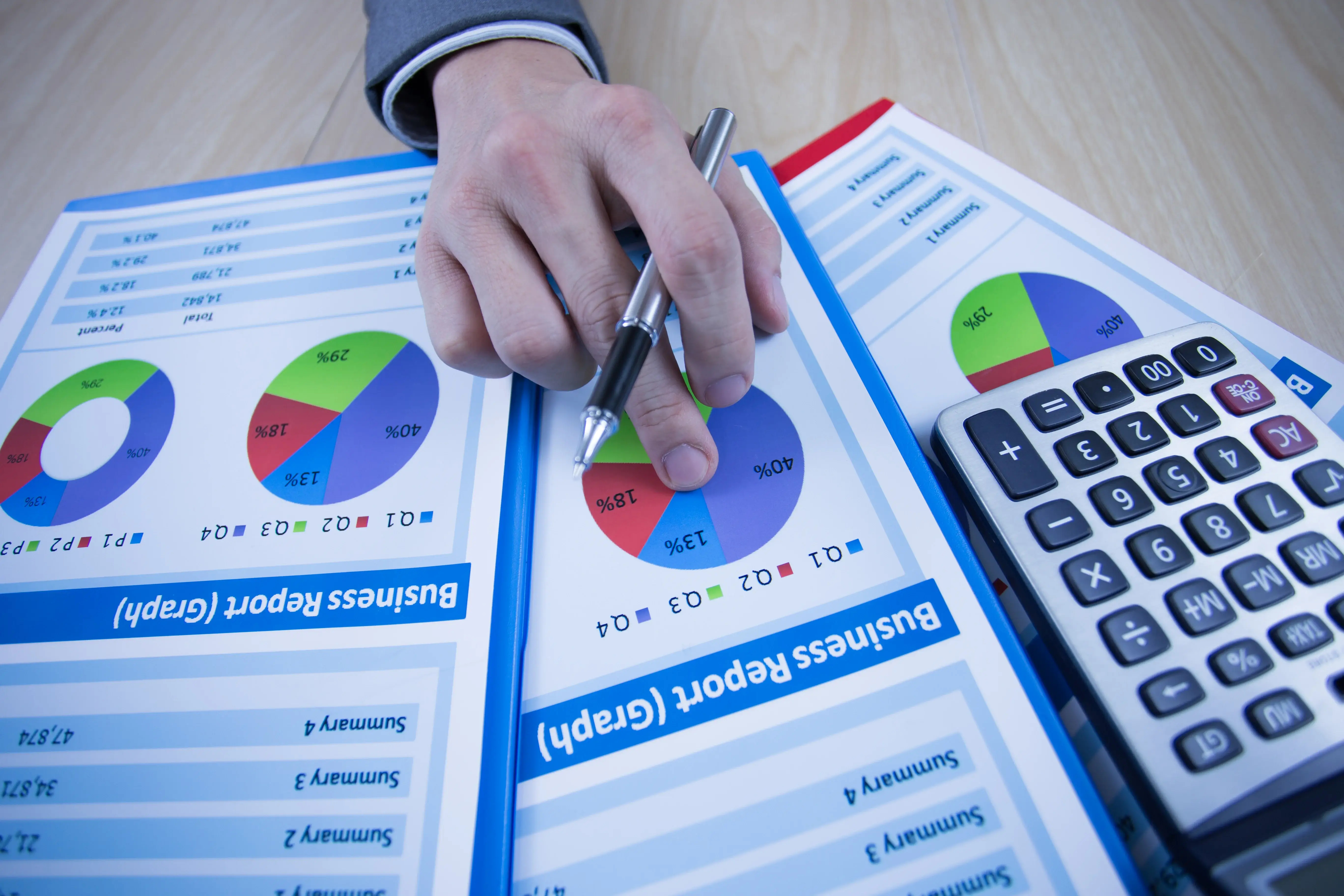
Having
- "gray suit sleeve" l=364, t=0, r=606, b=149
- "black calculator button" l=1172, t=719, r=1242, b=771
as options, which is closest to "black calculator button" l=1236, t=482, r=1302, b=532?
"black calculator button" l=1172, t=719, r=1242, b=771

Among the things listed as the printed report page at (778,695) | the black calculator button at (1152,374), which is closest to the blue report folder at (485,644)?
the printed report page at (778,695)

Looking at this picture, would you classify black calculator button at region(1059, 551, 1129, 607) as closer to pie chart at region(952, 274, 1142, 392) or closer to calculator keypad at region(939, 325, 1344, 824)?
calculator keypad at region(939, 325, 1344, 824)

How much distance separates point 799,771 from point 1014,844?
0.28ft

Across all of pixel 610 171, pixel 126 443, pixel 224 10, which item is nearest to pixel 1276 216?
pixel 610 171

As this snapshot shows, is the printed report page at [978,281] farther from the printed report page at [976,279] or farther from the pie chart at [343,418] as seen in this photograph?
the pie chart at [343,418]

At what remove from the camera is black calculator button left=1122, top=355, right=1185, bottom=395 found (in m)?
0.35

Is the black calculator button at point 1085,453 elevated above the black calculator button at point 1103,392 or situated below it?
below

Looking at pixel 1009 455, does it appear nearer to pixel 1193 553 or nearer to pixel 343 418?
pixel 1193 553

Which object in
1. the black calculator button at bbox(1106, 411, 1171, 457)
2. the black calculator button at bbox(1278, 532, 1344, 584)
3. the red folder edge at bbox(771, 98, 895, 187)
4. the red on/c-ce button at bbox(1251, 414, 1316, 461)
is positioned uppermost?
the red folder edge at bbox(771, 98, 895, 187)

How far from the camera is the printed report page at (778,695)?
27 centimetres

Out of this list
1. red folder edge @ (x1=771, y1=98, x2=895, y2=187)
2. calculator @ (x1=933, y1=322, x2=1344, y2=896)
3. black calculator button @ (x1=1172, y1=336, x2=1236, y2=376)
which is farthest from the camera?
red folder edge @ (x1=771, y1=98, x2=895, y2=187)

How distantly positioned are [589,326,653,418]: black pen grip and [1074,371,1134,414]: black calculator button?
23 cm

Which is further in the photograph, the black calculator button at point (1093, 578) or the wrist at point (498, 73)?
the wrist at point (498, 73)

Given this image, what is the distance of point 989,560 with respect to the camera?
0.34 metres
